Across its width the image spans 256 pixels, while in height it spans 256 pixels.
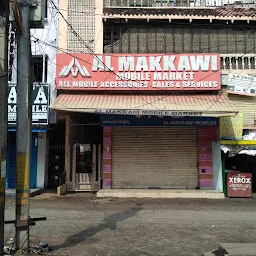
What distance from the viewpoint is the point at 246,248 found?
6559 millimetres

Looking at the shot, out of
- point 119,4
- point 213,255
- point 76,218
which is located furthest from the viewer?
point 119,4

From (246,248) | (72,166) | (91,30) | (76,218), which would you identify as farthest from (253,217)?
(91,30)

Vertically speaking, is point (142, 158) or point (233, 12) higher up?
point (233, 12)

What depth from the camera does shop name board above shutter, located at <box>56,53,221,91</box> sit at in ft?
45.3

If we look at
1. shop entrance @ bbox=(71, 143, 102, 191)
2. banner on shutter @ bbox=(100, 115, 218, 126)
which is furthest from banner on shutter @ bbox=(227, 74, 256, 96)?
shop entrance @ bbox=(71, 143, 102, 191)

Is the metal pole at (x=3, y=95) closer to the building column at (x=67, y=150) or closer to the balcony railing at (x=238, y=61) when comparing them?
the building column at (x=67, y=150)

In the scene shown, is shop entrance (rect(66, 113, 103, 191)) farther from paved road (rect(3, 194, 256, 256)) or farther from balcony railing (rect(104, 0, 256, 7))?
balcony railing (rect(104, 0, 256, 7))

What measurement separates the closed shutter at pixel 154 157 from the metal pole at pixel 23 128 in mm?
8029

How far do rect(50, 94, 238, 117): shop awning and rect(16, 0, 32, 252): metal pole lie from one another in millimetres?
5611

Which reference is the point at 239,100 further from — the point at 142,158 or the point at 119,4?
the point at 119,4

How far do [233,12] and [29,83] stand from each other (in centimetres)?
1110

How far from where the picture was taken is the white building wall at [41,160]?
1495cm

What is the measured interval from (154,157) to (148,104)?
8.56 feet

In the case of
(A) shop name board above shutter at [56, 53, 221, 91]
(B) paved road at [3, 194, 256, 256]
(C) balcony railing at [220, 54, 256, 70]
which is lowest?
(B) paved road at [3, 194, 256, 256]
